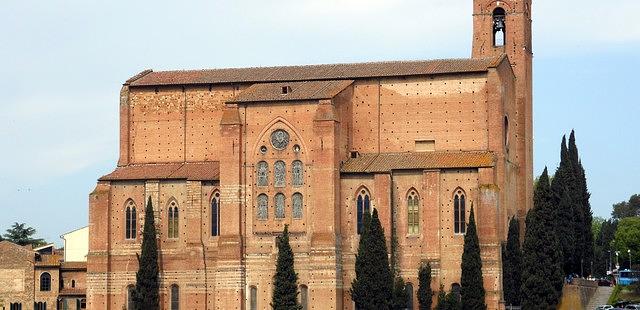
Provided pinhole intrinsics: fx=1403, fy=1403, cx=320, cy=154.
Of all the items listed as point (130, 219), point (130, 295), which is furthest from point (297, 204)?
point (130, 295)

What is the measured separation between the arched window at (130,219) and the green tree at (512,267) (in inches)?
744

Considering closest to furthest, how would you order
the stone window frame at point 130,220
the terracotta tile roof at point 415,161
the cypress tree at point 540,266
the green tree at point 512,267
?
the cypress tree at point 540,266, the green tree at point 512,267, the terracotta tile roof at point 415,161, the stone window frame at point 130,220

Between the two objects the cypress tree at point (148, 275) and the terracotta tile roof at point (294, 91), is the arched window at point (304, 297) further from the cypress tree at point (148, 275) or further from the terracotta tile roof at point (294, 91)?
the terracotta tile roof at point (294, 91)

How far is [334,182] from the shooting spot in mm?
66938

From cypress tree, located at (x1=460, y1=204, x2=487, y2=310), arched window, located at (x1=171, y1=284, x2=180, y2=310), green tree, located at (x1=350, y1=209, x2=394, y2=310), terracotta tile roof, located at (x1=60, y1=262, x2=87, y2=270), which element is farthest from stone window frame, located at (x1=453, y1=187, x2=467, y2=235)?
terracotta tile roof, located at (x1=60, y1=262, x2=87, y2=270)

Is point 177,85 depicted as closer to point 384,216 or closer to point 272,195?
point 272,195

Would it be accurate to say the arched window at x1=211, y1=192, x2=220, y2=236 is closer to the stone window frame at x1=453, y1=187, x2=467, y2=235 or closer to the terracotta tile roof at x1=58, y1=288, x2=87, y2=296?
the stone window frame at x1=453, y1=187, x2=467, y2=235

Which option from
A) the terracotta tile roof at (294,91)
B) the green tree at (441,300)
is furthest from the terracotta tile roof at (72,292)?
the green tree at (441,300)

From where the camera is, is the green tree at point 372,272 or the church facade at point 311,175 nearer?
the green tree at point 372,272

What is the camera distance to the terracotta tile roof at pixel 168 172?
70.3 metres

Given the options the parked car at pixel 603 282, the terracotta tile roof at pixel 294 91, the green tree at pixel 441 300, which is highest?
the terracotta tile roof at pixel 294 91

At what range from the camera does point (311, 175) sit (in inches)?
2660

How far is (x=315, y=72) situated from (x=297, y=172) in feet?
20.3

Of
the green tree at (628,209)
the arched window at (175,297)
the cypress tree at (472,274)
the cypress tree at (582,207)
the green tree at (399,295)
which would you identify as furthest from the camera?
the green tree at (628,209)
